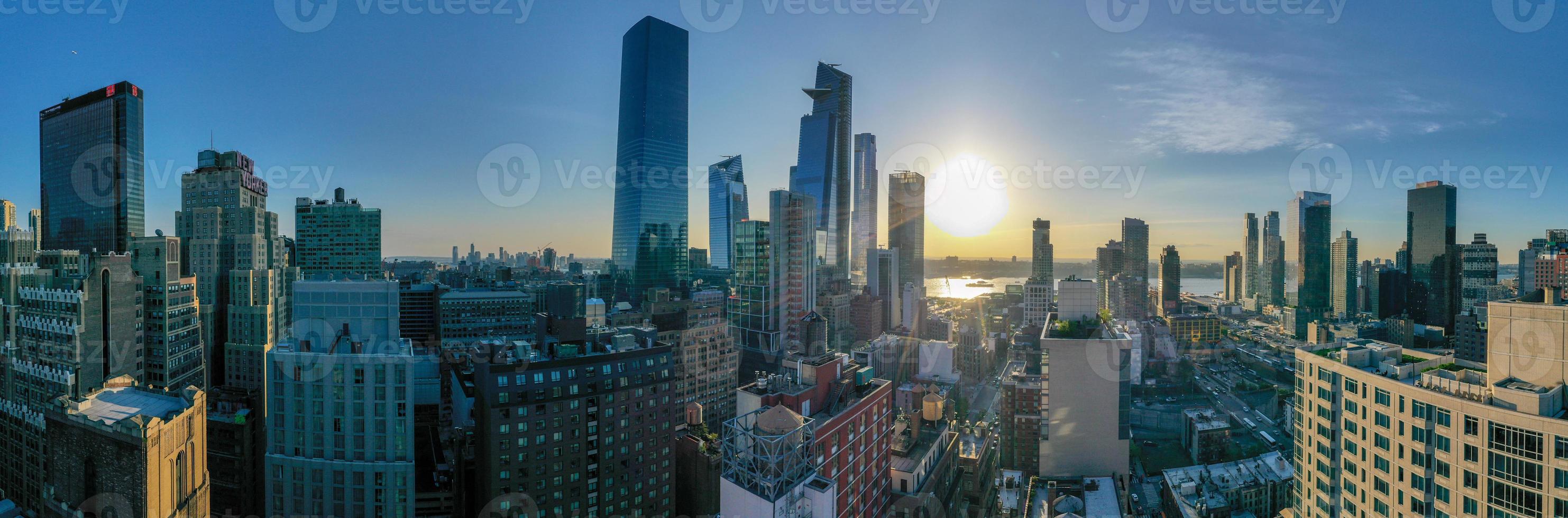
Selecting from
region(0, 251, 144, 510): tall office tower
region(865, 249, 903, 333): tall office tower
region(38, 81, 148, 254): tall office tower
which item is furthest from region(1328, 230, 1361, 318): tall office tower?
region(38, 81, 148, 254): tall office tower

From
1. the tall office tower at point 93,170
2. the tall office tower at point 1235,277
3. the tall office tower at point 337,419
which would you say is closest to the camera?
the tall office tower at point 337,419

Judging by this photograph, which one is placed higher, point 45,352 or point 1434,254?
point 1434,254

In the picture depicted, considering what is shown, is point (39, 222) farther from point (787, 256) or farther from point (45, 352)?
point (787, 256)

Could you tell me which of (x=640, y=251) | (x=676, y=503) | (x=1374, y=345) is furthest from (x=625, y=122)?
(x=1374, y=345)

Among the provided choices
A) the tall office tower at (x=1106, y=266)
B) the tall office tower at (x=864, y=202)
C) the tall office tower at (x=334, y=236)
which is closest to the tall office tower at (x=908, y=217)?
the tall office tower at (x=864, y=202)

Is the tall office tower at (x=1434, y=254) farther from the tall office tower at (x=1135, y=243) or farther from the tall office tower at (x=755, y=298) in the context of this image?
the tall office tower at (x=755, y=298)

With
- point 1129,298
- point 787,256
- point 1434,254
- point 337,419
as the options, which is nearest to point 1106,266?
point 1129,298
